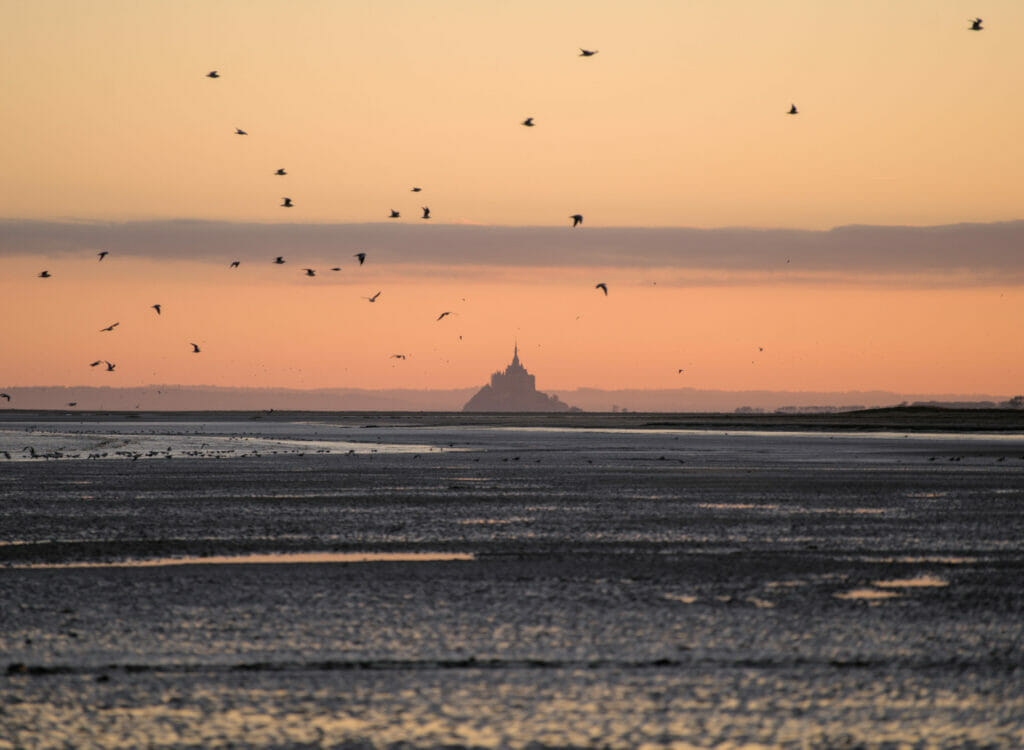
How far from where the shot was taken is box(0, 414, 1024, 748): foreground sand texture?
29.7 ft

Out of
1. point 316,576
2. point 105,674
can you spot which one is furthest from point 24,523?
point 105,674

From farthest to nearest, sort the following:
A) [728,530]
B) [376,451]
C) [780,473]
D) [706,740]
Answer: [376,451] < [780,473] < [728,530] < [706,740]

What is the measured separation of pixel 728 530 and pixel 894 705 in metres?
12.6

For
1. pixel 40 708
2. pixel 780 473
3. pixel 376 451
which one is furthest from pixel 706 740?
pixel 376 451

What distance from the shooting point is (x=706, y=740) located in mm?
8547

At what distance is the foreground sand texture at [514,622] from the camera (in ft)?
29.7

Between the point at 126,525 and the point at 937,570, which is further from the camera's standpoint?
the point at 126,525

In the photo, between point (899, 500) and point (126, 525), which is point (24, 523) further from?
point (899, 500)

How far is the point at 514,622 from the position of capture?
42.6 ft

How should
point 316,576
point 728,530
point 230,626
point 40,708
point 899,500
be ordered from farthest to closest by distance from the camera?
point 899,500 → point 728,530 → point 316,576 → point 230,626 → point 40,708

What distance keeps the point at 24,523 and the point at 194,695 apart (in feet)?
48.4

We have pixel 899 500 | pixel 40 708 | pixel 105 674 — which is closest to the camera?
pixel 40 708

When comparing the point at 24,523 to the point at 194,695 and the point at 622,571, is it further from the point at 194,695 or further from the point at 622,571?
the point at 194,695

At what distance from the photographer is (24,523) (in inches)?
909
